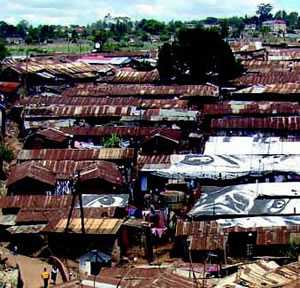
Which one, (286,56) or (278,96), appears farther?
(286,56)

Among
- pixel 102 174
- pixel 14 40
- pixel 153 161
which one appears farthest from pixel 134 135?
pixel 14 40

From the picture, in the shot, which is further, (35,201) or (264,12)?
(264,12)

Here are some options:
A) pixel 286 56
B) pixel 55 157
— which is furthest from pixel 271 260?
pixel 286 56

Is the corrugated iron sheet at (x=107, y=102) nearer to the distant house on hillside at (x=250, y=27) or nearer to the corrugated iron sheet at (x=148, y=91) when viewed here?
the corrugated iron sheet at (x=148, y=91)

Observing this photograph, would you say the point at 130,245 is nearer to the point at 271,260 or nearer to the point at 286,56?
the point at 271,260

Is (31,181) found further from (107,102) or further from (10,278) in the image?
(107,102)

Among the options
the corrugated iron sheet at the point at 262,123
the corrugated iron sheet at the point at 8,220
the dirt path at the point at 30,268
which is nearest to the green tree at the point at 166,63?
the corrugated iron sheet at the point at 262,123
